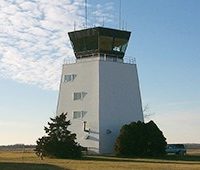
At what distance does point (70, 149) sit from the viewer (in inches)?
2229

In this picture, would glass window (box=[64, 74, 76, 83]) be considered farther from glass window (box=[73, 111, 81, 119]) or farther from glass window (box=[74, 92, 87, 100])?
glass window (box=[73, 111, 81, 119])

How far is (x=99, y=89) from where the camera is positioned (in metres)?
64.9

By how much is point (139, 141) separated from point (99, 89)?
8921 millimetres

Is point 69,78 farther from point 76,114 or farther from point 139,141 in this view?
point 139,141

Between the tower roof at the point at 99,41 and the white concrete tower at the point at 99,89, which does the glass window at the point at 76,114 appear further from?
the tower roof at the point at 99,41

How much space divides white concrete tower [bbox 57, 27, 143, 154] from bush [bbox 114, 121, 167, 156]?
11.8ft

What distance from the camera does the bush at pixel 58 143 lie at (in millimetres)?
56656

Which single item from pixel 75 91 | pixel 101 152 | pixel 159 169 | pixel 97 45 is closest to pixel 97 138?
pixel 101 152

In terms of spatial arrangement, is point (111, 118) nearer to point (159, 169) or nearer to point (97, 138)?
point (97, 138)

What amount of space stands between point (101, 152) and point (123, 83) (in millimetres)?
9581

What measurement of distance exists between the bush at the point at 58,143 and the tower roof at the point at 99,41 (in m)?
11.7

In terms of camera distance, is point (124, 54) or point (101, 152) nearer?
point (101, 152)

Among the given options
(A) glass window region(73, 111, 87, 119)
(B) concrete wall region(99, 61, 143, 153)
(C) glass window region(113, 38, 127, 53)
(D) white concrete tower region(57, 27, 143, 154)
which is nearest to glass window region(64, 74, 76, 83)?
(D) white concrete tower region(57, 27, 143, 154)

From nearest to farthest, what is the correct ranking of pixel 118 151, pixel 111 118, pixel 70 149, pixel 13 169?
pixel 13 169 < pixel 70 149 < pixel 118 151 < pixel 111 118
